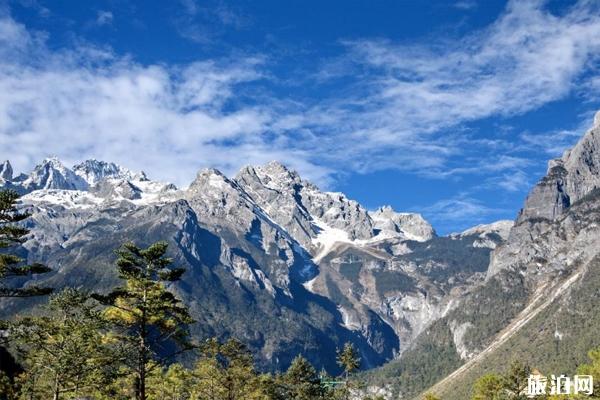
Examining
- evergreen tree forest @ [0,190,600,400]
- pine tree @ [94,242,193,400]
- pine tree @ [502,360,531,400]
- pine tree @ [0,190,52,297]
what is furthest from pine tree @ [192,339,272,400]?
pine tree @ [502,360,531,400]

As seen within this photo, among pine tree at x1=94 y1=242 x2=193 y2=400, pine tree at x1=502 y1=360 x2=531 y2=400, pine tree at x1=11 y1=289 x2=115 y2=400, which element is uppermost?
pine tree at x1=502 y1=360 x2=531 y2=400

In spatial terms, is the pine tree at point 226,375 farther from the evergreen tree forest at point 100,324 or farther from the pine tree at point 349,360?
the evergreen tree forest at point 100,324

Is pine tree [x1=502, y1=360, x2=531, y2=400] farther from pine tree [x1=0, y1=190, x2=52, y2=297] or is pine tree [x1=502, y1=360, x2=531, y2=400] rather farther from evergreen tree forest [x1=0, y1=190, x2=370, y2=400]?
pine tree [x1=0, y1=190, x2=52, y2=297]

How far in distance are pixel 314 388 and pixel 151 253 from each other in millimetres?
74750

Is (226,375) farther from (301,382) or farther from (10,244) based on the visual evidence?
(10,244)

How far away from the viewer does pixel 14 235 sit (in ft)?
130

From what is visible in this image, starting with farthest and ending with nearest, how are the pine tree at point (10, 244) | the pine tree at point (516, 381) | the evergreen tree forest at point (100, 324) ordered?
the pine tree at point (516, 381) < the evergreen tree forest at point (100, 324) < the pine tree at point (10, 244)

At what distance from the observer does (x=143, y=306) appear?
137ft

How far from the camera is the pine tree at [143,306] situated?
A: 4197 centimetres

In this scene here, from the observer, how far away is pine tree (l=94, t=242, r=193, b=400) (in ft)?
138

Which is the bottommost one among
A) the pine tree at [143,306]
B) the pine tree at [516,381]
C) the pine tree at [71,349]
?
the pine tree at [71,349]

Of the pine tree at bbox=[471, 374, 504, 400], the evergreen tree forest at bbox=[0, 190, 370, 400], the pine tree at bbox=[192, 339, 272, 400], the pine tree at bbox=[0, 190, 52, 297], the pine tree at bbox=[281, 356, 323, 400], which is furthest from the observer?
the pine tree at bbox=[281, 356, 323, 400]

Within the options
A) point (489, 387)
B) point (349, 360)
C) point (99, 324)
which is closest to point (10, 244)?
point (99, 324)

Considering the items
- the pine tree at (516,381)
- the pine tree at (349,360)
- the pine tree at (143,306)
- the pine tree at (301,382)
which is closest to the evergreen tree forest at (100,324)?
the pine tree at (143,306)
